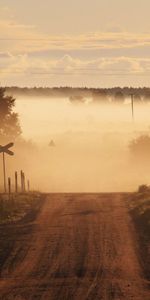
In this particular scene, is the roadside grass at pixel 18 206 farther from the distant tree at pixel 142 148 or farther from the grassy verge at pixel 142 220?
the distant tree at pixel 142 148

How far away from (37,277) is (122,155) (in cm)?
7553

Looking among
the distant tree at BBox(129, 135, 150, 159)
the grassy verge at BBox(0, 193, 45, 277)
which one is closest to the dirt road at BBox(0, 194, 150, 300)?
the grassy verge at BBox(0, 193, 45, 277)

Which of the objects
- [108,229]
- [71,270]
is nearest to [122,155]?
[108,229]

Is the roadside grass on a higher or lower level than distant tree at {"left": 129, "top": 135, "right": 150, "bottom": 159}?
lower

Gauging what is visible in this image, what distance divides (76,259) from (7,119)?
53.8 meters

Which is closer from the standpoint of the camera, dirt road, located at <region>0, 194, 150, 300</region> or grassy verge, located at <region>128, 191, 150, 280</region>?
dirt road, located at <region>0, 194, 150, 300</region>

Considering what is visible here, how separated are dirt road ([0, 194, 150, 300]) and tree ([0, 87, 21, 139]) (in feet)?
130

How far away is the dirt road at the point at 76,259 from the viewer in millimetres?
24531

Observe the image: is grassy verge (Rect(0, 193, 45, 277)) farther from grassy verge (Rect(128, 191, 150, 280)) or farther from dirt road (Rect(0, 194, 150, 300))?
Result: grassy verge (Rect(128, 191, 150, 280))

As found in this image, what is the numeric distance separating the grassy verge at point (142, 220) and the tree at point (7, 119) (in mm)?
34553

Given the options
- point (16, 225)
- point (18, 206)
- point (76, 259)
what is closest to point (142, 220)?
point (16, 225)

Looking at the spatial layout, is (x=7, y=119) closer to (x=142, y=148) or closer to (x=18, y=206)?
(x=142, y=148)

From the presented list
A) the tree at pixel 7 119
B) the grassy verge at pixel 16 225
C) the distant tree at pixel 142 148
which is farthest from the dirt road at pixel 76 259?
the distant tree at pixel 142 148

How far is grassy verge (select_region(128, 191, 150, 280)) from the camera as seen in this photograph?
29.6 meters
